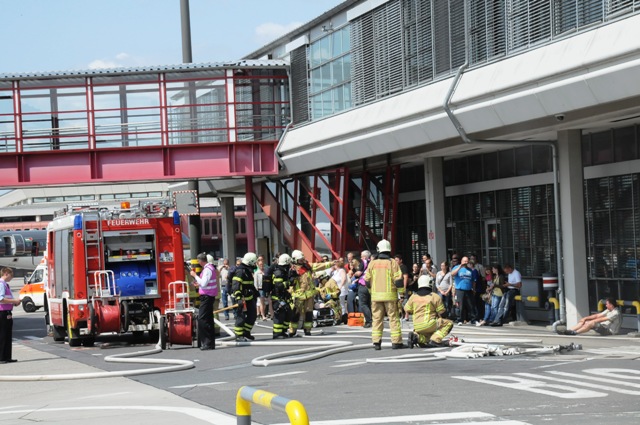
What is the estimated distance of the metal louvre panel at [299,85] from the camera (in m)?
34.5

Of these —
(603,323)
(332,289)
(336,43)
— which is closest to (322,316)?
(332,289)

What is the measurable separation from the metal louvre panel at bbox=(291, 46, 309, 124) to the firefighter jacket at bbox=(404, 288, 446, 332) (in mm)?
16729

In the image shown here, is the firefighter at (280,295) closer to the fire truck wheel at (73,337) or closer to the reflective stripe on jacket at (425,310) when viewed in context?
the fire truck wheel at (73,337)

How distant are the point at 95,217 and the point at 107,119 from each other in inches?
479

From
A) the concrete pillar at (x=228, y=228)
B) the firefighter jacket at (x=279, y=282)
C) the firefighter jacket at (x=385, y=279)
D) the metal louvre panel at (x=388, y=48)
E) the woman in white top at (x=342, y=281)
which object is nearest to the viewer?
the firefighter jacket at (x=385, y=279)

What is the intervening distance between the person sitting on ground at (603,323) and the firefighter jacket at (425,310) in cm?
421

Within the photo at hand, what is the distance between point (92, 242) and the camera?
22859mm

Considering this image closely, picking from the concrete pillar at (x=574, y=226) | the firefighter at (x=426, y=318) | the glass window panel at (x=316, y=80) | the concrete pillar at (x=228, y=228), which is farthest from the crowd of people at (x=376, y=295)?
the concrete pillar at (x=228, y=228)

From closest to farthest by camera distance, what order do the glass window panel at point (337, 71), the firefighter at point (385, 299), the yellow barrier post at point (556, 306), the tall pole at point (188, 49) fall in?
the firefighter at point (385, 299), the yellow barrier post at point (556, 306), the glass window panel at point (337, 71), the tall pole at point (188, 49)

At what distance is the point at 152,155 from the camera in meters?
34.4

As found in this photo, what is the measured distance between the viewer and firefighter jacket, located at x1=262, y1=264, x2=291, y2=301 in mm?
22047

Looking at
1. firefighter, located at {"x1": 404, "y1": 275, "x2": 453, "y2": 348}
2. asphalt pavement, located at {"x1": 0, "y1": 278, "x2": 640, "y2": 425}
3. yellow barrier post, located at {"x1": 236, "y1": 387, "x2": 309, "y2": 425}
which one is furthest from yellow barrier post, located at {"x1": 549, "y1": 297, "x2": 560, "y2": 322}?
yellow barrier post, located at {"x1": 236, "y1": 387, "x2": 309, "y2": 425}

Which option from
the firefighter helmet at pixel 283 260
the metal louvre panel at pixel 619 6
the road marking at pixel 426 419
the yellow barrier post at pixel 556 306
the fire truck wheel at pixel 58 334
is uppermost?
the metal louvre panel at pixel 619 6

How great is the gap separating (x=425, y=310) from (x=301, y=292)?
542 cm
